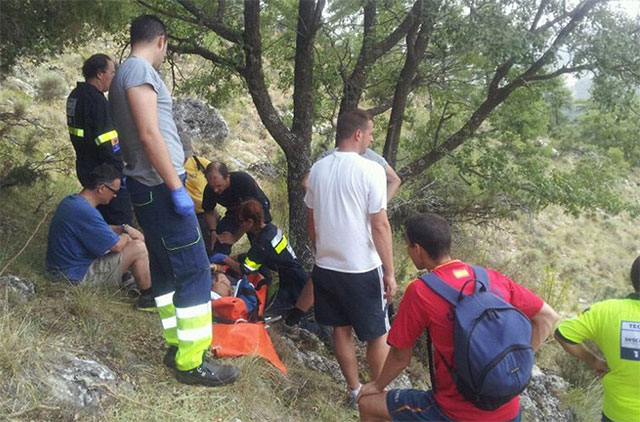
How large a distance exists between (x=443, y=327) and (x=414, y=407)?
0.49 meters

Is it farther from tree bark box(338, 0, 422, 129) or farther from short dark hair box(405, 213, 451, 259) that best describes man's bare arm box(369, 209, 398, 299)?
tree bark box(338, 0, 422, 129)

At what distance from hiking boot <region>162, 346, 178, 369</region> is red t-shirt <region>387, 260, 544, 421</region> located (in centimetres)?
141

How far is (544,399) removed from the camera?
6.23m

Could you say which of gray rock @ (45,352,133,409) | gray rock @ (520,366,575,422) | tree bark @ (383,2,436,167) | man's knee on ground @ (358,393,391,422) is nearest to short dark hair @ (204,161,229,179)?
tree bark @ (383,2,436,167)

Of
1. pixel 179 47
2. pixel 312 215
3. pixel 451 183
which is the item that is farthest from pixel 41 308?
pixel 451 183

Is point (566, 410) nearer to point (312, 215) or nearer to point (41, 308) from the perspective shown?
point (312, 215)

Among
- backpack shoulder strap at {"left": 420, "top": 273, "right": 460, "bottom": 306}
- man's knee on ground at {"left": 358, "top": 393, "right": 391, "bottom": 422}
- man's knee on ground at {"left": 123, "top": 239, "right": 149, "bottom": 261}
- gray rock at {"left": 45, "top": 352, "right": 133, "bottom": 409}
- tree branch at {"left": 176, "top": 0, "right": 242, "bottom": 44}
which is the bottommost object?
man's knee on ground at {"left": 358, "top": 393, "right": 391, "bottom": 422}

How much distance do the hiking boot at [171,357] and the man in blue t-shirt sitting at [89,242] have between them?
902mm

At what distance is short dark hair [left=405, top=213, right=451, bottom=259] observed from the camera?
282cm

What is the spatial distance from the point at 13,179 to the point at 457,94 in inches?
213

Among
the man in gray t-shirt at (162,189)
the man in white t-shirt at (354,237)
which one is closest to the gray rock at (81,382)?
the man in gray t-shirt at (162,189)

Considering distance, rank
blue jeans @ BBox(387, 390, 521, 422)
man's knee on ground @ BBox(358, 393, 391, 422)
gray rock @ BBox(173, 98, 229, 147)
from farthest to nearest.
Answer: gray rock @ BBox(173, 98, 229, 147) → man's knee on ground @ BBox(358, 393, 391, 422) → blue jeans @ BBox(387, 390, 521, 422)

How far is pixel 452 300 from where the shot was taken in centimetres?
257

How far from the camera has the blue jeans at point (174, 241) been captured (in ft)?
10.4
